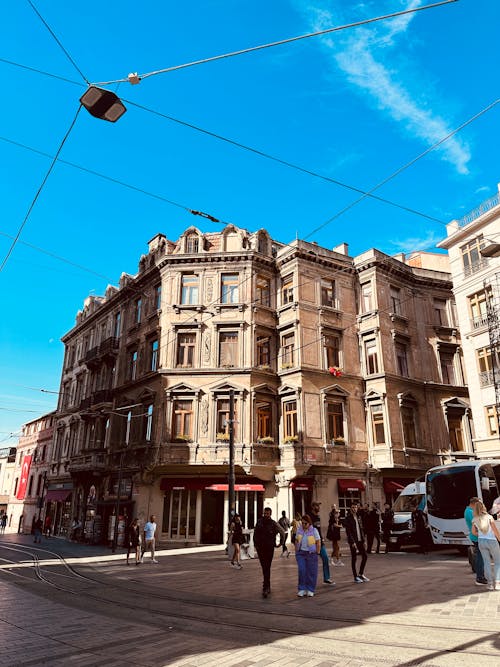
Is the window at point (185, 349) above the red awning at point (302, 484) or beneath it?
above

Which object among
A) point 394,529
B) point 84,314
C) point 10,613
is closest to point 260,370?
point 394,529

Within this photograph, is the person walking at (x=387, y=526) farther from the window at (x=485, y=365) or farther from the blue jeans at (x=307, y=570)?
the window at (x=485, y=365)

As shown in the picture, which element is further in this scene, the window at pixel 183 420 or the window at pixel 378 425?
the window at pixel 378 425


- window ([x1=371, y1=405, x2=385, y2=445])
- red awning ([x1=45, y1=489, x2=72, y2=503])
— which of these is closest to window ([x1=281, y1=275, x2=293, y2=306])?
window ([x1=371, y1=405, x2=385, y2=445])

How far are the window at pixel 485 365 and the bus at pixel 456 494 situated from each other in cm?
960

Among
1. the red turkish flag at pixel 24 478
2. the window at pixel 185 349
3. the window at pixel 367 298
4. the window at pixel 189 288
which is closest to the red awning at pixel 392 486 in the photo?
the window at pixel 367 298

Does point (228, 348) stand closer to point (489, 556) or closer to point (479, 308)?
point (479, 308)

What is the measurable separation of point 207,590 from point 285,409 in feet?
52.7

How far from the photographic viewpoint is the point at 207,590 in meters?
10.8

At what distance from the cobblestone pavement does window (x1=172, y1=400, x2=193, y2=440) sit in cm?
1294

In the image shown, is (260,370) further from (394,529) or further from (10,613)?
(10,613)

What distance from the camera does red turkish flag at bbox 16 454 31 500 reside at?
4785cm

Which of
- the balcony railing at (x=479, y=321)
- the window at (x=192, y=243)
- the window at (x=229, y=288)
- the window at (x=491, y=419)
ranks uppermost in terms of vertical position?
the window at (x=192, y=243)

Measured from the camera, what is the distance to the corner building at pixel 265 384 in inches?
980
